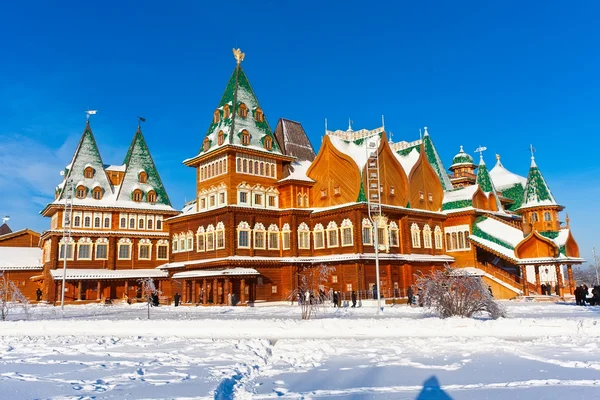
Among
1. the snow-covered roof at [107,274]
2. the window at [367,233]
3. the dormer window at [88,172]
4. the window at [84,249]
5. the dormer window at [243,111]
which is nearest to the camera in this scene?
the window at [367,233]

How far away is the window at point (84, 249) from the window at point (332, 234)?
73.3 ft

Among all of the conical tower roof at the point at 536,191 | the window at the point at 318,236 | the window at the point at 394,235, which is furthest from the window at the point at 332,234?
the conical tower roof at the point at 536,191

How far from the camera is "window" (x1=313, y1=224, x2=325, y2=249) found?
3784cm

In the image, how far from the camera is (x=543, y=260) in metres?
36.2

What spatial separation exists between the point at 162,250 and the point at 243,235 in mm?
16245

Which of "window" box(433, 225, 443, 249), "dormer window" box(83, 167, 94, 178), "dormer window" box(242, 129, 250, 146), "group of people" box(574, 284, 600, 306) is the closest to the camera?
"group of people" box(574, 284, 600, 306)

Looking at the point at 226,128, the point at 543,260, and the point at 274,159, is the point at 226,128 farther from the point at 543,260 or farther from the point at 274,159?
the point at 543,260

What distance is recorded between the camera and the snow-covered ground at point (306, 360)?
8.77 metres

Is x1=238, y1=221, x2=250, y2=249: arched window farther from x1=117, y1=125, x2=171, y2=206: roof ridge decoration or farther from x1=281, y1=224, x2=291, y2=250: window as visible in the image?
x1=117, y1=125, x2=171, y2=206: roof ridge decoration

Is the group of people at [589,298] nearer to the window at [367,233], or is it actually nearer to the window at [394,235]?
the window at [394,235]

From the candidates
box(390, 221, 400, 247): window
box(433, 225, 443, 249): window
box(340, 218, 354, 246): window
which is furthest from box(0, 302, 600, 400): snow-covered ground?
box(433, 225, 443, 249): window

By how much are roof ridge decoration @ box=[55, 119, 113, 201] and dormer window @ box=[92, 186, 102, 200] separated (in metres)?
0.34

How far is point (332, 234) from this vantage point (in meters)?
37.3

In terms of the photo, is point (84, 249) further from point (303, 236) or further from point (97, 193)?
point (303, 236)
